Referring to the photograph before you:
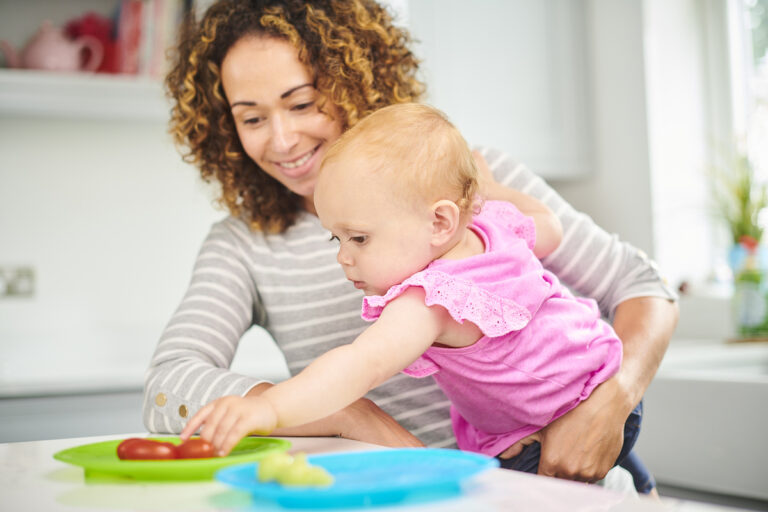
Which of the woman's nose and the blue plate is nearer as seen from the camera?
the blue plate

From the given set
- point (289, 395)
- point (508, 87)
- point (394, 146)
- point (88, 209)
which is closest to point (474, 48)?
point (508, 87)

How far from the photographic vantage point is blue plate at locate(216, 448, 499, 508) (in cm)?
49

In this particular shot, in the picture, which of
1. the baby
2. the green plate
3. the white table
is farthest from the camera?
the baby

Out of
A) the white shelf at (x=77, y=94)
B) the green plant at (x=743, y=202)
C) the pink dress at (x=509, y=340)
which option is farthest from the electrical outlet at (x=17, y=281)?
the green plant at (x=743, y=202)

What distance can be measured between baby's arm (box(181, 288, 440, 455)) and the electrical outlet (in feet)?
7.09

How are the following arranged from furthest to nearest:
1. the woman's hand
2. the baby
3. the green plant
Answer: the green plant → the woman's hand → the baby

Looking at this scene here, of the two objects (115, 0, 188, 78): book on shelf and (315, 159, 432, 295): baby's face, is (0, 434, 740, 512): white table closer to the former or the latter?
(315, 159, 432, 295): baby's face

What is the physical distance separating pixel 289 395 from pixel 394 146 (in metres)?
0.32

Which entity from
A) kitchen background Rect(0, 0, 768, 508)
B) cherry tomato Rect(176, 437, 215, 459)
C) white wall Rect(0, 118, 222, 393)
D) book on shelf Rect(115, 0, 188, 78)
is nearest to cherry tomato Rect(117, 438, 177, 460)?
cherry tomato Rect(176, 437, 215, 459)

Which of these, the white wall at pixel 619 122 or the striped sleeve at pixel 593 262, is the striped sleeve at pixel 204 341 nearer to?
the striped sleeve at pixel 593 262

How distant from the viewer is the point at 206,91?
147cm

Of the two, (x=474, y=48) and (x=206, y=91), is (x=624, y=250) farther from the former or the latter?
(x=474, y=48)

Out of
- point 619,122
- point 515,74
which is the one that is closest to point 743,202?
point 619,122

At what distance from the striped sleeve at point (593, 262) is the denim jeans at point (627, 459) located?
0.22 m
